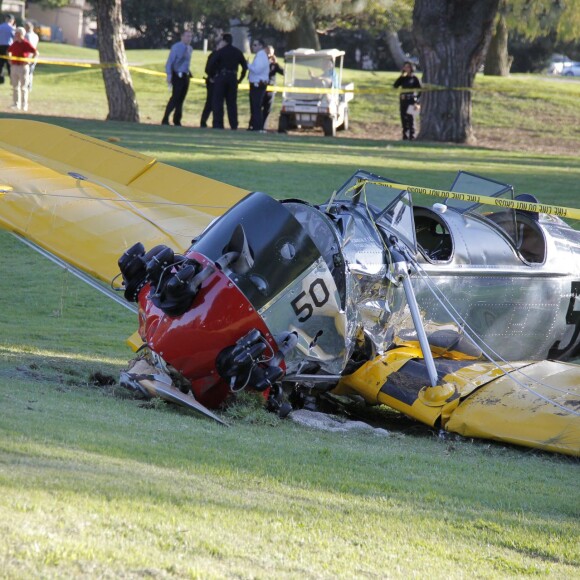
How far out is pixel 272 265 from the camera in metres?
8.52

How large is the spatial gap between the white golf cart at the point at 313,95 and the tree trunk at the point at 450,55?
3.41m

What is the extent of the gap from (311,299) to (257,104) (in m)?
24.9

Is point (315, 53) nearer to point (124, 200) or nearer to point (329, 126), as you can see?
point (329, 126)

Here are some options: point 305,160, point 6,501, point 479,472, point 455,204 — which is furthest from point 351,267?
point 305,160

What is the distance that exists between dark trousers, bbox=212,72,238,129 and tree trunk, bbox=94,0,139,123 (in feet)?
8.41

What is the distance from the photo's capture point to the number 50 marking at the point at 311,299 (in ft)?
28.3

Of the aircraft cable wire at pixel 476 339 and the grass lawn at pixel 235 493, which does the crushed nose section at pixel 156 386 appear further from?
the aircraft cable wire at pixel 476 339

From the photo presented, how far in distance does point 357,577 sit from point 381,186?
6041mm

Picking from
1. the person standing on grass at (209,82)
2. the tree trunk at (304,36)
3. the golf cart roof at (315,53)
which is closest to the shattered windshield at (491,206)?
the person standing on grass at (209,82)

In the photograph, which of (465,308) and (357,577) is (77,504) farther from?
(465,308)

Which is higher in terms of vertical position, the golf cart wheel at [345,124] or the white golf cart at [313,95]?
the white golf cart at [313,95]

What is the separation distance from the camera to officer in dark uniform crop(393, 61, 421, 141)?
1335 inches

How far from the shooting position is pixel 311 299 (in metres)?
8.70

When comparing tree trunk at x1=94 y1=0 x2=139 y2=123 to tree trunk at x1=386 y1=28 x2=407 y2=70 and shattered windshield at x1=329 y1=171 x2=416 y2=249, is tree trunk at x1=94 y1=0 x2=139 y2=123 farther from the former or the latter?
tree trunk at x1=386 y1=28 x2=407 y2=70
